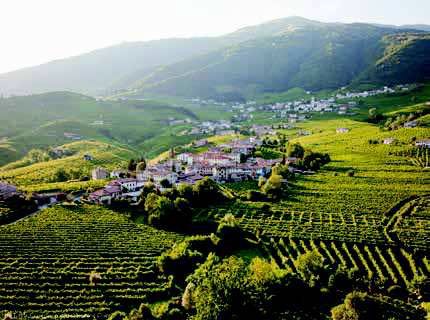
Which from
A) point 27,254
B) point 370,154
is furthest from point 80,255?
point 370,154

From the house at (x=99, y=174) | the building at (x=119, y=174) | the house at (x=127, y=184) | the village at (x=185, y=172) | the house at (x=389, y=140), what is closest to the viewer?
the village at (x=185, y=172)

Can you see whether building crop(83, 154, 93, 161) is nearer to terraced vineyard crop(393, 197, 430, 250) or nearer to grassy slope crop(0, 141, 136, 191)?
grassy slope crop(0, 141, 136, 191)

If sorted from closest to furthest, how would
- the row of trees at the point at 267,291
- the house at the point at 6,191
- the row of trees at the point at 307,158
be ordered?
the row of trees at the point at 267,291 < the house at the point at 6,191 < the row of trees at the point at 307,158

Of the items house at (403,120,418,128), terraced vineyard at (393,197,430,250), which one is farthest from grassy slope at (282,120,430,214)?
house at (403,120,418,128)

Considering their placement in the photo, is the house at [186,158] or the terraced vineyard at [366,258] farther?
the house at [186,158]

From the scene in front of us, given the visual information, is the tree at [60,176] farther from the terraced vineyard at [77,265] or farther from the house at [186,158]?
the terraced vineyard at [77,265]

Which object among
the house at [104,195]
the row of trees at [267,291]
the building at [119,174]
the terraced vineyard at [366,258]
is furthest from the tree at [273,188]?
the building at [119,174]

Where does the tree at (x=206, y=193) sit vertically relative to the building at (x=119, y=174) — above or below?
above

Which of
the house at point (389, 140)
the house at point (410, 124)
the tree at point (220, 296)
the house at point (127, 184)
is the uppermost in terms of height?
the tree at point (220, 296)

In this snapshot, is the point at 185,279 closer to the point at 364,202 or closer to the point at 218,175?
the point at 364,202
